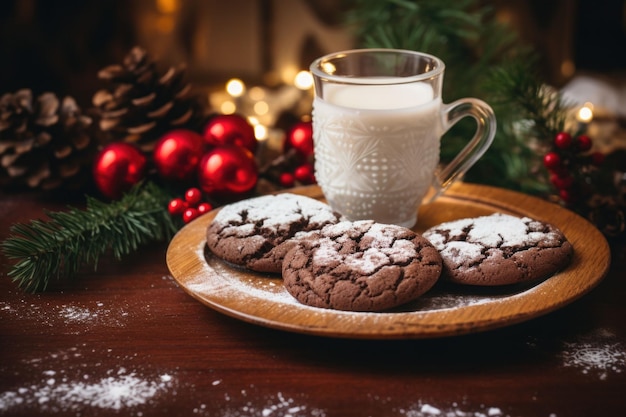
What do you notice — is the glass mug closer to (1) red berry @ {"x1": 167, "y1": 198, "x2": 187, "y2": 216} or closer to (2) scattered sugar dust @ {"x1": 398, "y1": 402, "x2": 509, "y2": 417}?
(1) red berry @ {"x1": 167, "y1": 198, "x2": 187, "y2": 216}

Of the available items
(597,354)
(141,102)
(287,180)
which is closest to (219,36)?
(141,102)

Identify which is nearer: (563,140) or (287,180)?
(563,140)

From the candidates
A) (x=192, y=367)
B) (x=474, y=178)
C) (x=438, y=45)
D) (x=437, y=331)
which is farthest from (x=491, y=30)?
(x=192, y=367)

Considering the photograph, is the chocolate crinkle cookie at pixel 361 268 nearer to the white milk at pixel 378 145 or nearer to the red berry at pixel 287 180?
the white milk at pixel 378 145

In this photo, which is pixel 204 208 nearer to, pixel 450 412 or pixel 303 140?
pixel 303 140

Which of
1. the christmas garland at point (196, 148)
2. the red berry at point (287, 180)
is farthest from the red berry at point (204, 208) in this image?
the red berry at point (287, 180)

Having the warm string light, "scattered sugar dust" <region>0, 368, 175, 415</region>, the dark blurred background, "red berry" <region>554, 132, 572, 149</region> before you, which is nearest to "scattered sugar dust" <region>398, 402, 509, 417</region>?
"scattered sugar dust" <region>0, 368, 175, 415</region>
